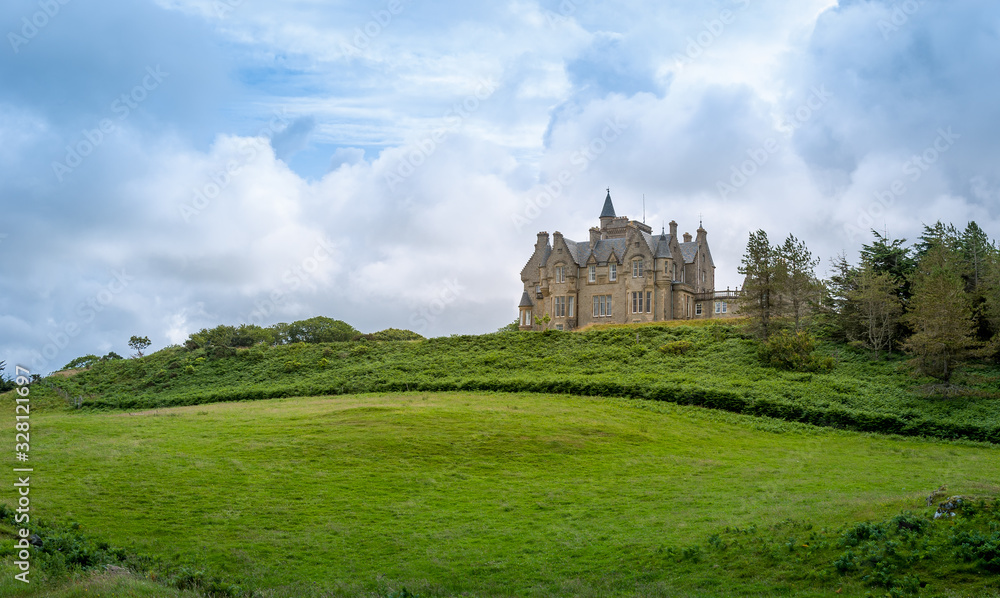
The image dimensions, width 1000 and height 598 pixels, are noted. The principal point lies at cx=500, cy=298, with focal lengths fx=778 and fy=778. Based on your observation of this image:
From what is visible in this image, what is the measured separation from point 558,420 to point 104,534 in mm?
19700

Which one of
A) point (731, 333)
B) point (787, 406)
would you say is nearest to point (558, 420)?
point (787, 406)

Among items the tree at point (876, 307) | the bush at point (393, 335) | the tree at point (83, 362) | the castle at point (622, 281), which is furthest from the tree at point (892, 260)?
the tree at point (83, 362)

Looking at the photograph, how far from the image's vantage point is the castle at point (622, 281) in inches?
2771

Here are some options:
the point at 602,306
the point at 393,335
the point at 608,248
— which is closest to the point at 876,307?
the point at 602,306

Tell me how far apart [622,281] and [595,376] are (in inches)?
1053

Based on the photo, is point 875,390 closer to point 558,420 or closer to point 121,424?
point 558,420

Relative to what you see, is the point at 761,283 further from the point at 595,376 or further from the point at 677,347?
the point at 595,376

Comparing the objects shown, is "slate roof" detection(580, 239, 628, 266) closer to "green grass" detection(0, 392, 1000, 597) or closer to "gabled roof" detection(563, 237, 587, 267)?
"gabled roof" detection(563, 237, 587, 267)

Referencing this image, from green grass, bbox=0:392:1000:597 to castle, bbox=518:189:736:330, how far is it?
33.4 m

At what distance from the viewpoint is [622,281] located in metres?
71.7

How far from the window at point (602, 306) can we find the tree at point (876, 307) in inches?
1019

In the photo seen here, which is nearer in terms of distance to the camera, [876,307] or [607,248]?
[876,307]

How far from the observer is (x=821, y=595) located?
13.3 m

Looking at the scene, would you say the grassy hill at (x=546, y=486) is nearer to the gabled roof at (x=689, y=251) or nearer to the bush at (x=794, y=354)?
the bush at (x=794, y=354)
